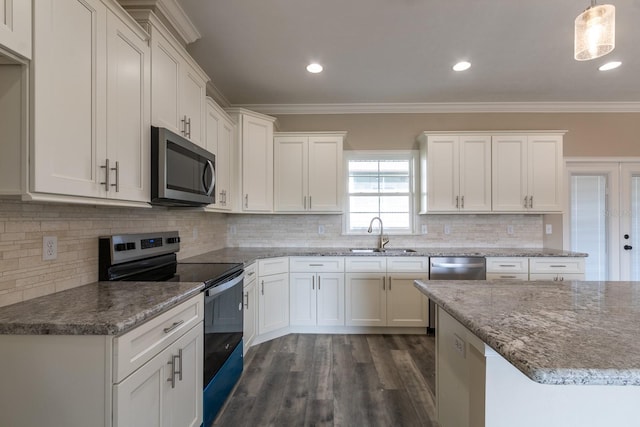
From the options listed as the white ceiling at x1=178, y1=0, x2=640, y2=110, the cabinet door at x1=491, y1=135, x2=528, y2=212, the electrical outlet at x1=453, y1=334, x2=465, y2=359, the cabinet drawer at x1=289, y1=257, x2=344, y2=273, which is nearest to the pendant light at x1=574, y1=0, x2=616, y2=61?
the white ceiling at x1=178, y1=0, x2=640, y2=110

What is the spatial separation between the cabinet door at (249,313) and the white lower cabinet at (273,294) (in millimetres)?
103

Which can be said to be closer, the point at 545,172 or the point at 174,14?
the point at 174,14

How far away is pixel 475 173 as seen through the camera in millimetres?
3426

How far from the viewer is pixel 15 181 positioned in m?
1.02

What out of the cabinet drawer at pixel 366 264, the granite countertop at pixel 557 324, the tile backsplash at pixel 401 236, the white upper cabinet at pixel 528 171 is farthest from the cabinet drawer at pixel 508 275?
the granite countertop at pixel 557 324

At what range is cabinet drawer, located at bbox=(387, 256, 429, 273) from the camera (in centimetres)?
316

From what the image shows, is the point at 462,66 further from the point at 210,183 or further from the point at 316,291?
the point at 316,291

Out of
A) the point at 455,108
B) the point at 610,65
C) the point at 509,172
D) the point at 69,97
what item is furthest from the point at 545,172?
the point at 69,97

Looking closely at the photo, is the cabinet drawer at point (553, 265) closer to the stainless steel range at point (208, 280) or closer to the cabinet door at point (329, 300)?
the cabinet door at point (329, 300)

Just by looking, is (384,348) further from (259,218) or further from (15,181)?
(15,181)

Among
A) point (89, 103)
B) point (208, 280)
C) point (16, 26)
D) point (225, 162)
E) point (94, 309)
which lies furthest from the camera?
point (225, 162)

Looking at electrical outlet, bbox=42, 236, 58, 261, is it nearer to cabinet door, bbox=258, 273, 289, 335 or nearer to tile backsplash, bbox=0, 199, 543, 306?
tile backsplash, bbox=0, 199, 543, 306

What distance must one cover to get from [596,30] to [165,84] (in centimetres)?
232

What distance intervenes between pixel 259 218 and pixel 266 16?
225 cm
